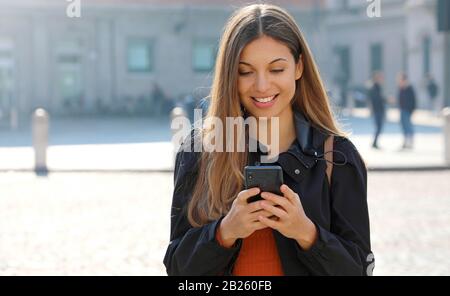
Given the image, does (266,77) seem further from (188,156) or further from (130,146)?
(130,146)

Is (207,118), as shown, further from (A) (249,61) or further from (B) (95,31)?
(B) (95,31)

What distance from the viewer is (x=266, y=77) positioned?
Result: 270 centimetres

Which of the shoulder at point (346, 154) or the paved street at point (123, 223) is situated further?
the paved street at point (123, 223)

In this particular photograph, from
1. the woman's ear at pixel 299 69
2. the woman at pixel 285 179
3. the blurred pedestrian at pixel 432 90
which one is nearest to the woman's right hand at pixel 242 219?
the woman at pixel 285 179

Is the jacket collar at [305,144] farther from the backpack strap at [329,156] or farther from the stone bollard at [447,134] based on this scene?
the stone bollard at [447,134]

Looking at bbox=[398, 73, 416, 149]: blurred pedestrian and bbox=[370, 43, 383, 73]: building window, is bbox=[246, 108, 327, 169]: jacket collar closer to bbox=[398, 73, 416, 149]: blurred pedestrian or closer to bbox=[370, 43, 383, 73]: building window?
bbox=[398, 73, 416, 149]: blurred pedestrian

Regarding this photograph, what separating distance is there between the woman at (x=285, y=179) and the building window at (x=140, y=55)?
3805 centimetres

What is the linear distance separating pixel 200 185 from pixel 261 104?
0.99 ft

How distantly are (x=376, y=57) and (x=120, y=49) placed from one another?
18.2 m

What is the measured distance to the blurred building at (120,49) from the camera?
1499 inches

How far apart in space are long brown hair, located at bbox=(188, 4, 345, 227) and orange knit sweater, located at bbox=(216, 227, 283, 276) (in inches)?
5.1

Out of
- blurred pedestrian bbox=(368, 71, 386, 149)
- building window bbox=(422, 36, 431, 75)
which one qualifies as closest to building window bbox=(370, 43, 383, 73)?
building window bbox=(422, 36, 431, 75)

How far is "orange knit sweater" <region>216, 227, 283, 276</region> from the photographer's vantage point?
259cm

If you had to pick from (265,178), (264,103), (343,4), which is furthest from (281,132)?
(343,4)
